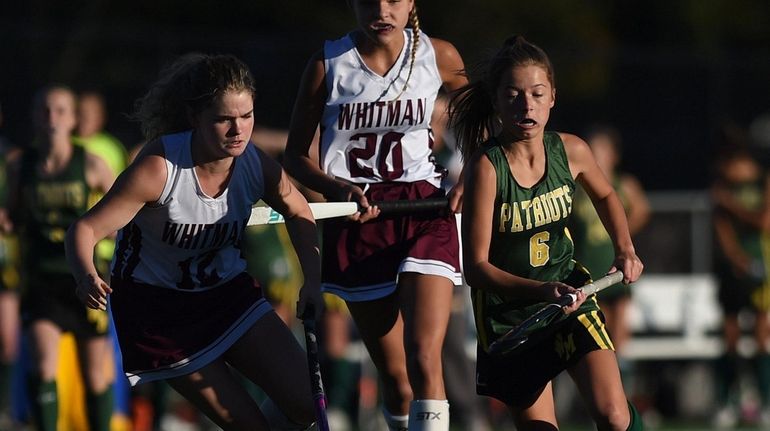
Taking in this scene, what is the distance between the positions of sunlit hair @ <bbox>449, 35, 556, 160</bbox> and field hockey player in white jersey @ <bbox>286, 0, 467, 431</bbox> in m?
0.22

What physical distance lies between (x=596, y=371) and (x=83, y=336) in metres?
3.48

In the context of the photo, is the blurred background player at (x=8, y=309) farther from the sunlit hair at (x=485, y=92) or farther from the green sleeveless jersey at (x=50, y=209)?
the sunlit hair at (x=485, y=92)

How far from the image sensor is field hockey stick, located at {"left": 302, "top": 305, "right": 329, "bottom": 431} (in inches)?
223

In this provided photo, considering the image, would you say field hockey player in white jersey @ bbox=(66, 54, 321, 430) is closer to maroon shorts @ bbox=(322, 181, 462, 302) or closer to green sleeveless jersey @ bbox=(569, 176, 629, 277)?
maroon shorts @ bbox=(322, 181, 462, 302)

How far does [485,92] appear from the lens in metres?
6.04

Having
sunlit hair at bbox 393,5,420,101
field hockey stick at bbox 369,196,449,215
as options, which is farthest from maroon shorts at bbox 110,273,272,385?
sunlit hair at bbox 393,5,420,101

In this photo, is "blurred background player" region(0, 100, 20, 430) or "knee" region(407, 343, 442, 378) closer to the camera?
"knee" region(407, 343, 442, 378)

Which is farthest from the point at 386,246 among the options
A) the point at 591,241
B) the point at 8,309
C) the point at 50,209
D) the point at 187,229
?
the point at 8,309

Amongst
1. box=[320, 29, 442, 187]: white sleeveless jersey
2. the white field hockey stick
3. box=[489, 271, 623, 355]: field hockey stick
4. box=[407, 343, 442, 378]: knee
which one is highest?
box=[320, 29, 442, 187]: white sleeveless jersey

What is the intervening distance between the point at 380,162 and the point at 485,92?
2.11ft

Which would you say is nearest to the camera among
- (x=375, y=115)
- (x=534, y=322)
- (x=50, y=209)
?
(x=534, y=322)

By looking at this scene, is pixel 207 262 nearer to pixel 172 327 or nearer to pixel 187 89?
pixel 172 327

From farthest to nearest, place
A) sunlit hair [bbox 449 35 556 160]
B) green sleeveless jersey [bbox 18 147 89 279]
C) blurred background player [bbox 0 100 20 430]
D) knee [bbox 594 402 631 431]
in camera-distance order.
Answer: blurred background player [bbox 0 100 20 430]
green sleeveless jersey [bbox 18 147 89 279]
sunlit hair [bbox 449 35 556 160]
knee [bbox 594 402 631 431]

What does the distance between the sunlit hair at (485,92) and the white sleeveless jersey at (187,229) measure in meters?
0.85
